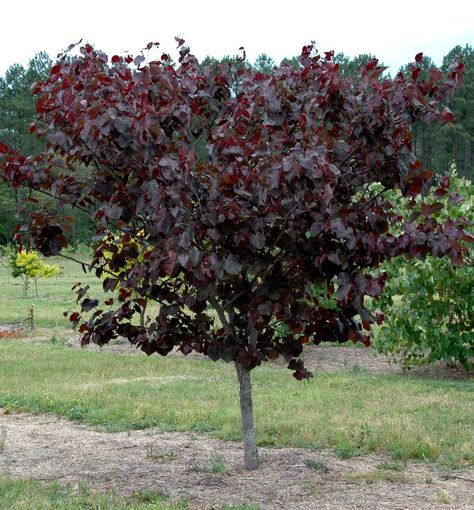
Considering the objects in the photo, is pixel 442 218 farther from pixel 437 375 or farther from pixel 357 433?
pixel 357 433

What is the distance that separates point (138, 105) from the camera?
187 inches

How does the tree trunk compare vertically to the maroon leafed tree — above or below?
below

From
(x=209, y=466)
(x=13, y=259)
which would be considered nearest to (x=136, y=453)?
(x=209, y=466)

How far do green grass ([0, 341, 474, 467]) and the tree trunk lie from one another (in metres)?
0.88

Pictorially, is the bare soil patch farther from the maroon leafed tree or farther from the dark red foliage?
the dark red foliage

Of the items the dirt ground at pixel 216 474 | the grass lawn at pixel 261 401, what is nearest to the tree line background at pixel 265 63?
the grass lawn at pixel 261 401

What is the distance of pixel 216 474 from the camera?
561cm

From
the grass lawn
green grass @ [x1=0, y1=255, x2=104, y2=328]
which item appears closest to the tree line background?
green grass @ [x1=0, y1=255, x2=104, y2=328]

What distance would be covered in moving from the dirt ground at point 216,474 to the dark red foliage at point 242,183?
2.57 feet

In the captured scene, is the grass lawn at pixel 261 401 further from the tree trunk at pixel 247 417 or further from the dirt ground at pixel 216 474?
the tree trunk at pixel 247 417

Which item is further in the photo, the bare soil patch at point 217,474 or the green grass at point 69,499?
the bare soil patch at point 217,474

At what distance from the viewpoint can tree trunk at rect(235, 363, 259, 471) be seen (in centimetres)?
556

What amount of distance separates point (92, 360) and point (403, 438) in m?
6.62

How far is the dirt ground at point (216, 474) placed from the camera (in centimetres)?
500
